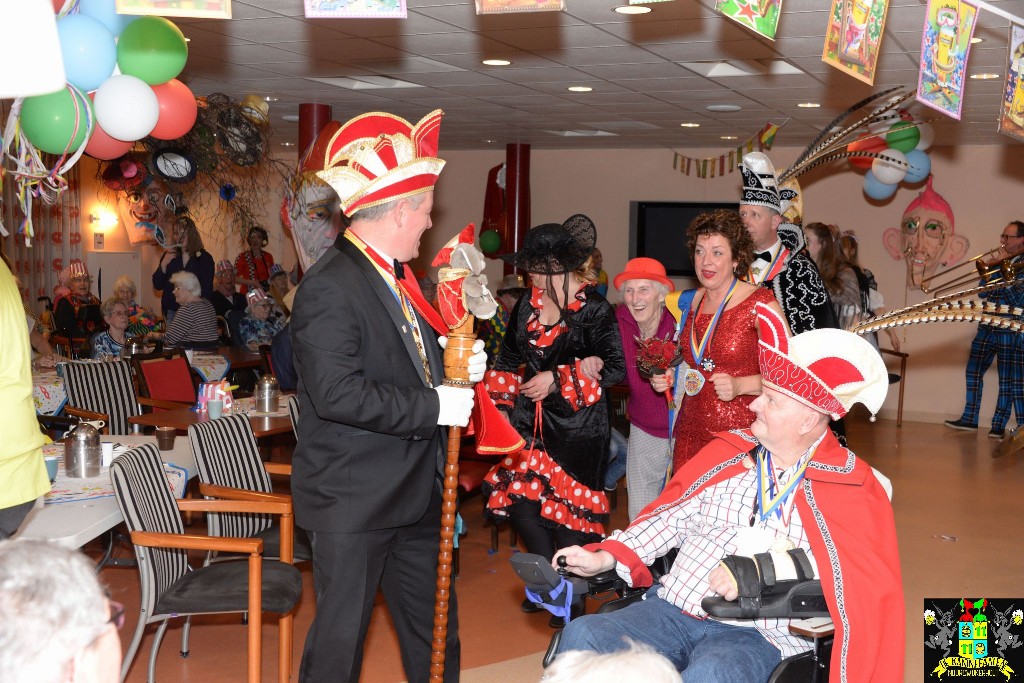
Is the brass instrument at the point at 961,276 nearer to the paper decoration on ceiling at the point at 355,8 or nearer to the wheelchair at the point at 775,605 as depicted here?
the wheelchair at the point at 775,605

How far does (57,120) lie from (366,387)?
241 cm

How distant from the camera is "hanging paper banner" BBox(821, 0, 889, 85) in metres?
3.70

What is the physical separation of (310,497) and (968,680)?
7.51 feet

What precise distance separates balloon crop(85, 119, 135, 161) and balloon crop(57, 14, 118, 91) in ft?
1.24

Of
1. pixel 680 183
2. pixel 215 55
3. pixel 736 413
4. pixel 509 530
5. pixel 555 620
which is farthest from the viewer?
pixel 680 183

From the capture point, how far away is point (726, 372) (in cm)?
395

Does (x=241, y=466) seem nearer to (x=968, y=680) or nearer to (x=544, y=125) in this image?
(x=968, y=680)

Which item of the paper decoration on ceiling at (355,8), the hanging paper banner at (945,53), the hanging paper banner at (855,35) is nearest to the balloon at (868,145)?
the hanging paper banner at (945,53)

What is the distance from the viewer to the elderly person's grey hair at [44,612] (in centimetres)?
127

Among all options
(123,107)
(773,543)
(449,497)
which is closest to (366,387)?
(449,497)

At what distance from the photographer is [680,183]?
1259 centimetres

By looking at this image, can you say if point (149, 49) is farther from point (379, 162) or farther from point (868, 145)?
point (868, 145)

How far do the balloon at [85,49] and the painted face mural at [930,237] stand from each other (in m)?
8.66

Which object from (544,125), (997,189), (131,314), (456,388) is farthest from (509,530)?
(997,189)
